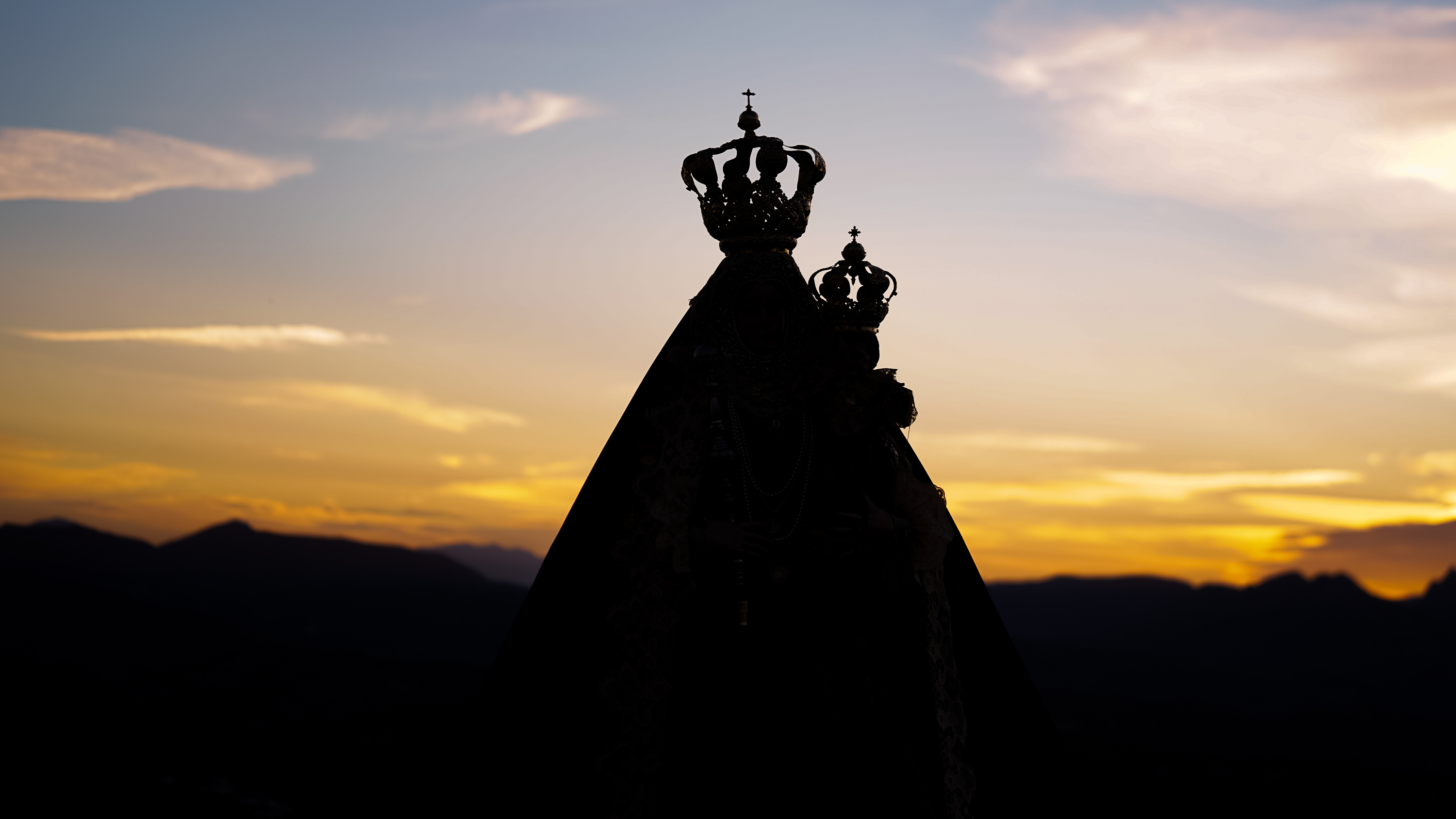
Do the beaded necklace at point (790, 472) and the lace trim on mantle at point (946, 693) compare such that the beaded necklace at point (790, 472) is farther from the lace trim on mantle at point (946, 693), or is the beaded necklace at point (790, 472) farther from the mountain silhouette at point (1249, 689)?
the mountain silhouette at point (1249, 689)

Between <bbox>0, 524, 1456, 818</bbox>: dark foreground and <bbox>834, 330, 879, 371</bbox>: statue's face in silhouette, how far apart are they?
153 inches

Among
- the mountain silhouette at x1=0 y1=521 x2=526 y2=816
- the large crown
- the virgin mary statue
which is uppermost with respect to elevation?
the large crown

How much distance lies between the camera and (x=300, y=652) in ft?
96.4

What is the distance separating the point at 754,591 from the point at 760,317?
214 cm

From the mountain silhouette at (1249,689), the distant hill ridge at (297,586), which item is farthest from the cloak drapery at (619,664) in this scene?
the distant hill ridge at (297,586)

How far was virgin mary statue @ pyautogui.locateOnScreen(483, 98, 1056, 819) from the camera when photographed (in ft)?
28.9

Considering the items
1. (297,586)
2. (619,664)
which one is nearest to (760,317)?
(619,664)

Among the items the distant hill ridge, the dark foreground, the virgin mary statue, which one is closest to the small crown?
the virgin mary statue

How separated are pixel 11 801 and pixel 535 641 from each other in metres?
Answer: 9.54

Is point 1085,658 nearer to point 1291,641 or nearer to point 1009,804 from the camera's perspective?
point 1291,641

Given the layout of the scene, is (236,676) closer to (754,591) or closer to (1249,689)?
(754,591)

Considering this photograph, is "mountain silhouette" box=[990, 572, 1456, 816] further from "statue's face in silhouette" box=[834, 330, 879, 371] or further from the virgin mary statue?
"statue's face in silhouette" box=[834, 330, 879, 371]

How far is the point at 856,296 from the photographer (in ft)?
31.7

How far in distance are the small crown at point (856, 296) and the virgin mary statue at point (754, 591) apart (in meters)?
0.02
